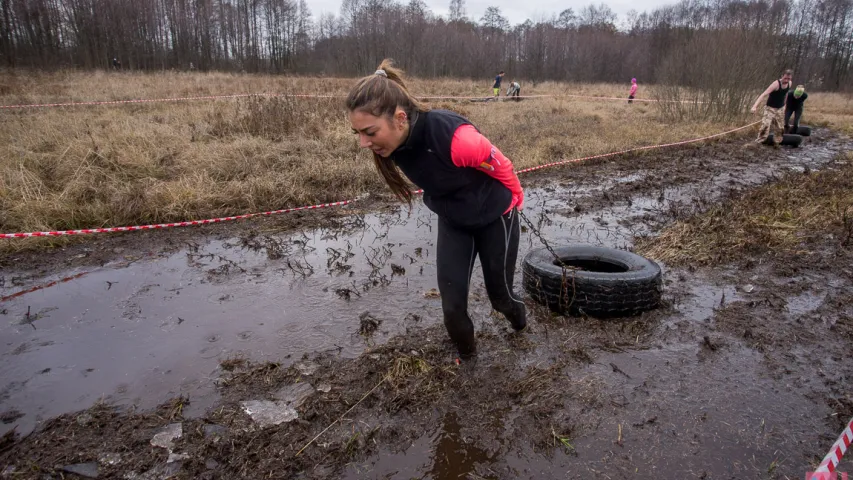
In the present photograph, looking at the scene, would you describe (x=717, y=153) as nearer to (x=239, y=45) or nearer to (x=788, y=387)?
(x=788, y=387)

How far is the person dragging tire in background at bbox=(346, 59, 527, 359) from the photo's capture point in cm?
239

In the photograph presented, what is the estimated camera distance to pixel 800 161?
11.1 metres

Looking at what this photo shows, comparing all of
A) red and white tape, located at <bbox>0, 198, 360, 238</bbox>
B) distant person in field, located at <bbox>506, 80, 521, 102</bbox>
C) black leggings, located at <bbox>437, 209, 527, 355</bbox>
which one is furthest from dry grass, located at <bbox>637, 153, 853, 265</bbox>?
distant person in field, located at <bbox>506, 80, 521, 102</bbox>

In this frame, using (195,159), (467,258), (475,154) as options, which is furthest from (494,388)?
(195,159)

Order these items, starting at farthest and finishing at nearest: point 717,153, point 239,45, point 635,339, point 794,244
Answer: point 239,45 → point 717,153 → point 794,244 → point 635,339

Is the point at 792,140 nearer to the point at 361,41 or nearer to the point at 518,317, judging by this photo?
the point at 518,317

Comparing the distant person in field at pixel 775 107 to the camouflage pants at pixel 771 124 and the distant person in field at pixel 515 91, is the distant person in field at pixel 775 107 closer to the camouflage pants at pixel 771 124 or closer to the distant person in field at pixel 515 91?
the camouflage pants at pixel 771 124

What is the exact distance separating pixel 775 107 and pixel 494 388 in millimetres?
14245

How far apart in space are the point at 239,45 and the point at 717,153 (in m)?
60.2

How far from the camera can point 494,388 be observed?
121 inches

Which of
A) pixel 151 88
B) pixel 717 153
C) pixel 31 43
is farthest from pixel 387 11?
pixel 717 153

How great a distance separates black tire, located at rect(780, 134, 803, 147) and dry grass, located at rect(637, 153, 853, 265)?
21.4 feet

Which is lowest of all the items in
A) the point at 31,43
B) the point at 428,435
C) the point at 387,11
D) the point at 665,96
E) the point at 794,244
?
the point at 428,435

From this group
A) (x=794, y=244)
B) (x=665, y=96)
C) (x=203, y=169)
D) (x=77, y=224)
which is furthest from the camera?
(x=665, y=96)
